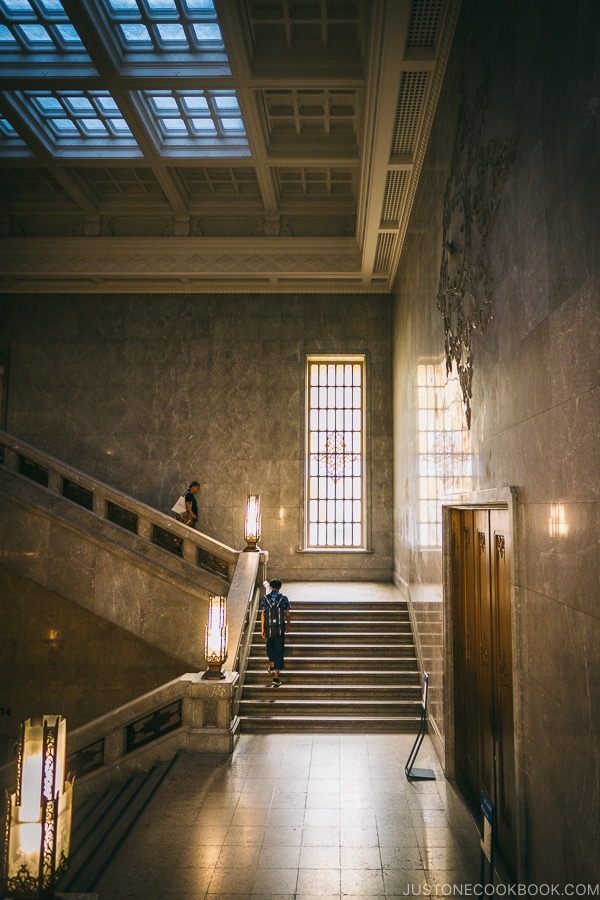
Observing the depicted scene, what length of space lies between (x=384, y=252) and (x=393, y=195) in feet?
7.99

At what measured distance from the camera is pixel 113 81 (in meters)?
9.88

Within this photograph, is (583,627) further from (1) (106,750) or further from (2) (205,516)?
(2) (205,516)

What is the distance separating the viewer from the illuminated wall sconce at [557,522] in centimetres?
389

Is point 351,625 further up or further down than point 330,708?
further up

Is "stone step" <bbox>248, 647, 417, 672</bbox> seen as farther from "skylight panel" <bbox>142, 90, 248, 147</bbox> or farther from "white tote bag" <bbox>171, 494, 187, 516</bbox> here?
"skylight panel" <bbox>142, 90, 248, 147</bbox>

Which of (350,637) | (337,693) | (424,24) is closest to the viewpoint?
(424,24)

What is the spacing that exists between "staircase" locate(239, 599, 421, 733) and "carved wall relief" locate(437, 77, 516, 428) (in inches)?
201

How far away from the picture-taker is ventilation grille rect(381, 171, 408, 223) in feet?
35.9

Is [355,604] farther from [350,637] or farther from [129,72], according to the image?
[129,72]

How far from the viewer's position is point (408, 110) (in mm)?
9328

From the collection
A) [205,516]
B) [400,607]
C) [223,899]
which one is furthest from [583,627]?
[205,516]

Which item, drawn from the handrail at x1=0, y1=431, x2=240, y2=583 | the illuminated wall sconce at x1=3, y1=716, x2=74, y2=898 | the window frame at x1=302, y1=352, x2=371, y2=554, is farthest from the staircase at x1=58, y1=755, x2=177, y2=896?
the window frame at x1=302, y1=352, x2=371, y2=554

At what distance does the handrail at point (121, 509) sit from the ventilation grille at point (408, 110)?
23.5ft

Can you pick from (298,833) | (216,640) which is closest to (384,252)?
(216,640)
